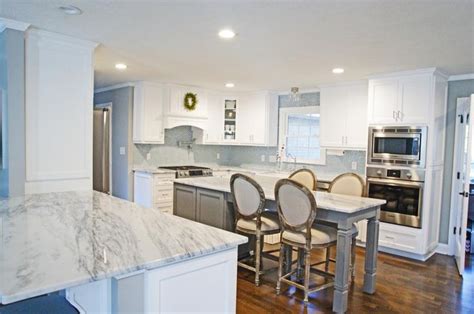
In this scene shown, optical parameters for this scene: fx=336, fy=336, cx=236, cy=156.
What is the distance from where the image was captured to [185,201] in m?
4.15

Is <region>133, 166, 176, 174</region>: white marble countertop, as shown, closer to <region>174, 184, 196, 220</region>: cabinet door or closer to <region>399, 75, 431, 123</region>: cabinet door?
<region>174, 184, 196, 220</region>: cabinet door

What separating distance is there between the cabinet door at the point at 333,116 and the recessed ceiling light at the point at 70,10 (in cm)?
387

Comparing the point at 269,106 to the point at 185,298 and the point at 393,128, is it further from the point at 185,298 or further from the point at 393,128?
the point at 185,298

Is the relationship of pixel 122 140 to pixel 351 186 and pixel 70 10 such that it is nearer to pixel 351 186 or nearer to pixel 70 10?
pixel 70 10

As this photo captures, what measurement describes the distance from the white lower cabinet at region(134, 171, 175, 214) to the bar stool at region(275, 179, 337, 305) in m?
2.96

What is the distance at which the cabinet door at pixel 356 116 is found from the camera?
5004 millimetres

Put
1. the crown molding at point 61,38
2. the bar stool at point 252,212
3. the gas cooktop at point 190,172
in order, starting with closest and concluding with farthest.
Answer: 1. the crown molding at point 61,38
2. the bar stool at point 252,212
3. the gas cooktop at point 190,172

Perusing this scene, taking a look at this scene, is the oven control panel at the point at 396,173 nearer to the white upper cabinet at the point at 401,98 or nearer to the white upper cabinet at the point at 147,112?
the white upper cabinet at the point at 401,98

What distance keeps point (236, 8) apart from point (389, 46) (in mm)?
1685

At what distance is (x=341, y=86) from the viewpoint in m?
5.22

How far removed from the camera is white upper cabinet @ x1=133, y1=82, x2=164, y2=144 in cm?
569

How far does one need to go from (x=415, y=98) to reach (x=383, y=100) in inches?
15.4

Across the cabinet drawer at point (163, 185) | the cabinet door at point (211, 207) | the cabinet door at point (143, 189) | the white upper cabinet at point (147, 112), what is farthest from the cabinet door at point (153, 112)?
the cabinet door at point (211, 207)

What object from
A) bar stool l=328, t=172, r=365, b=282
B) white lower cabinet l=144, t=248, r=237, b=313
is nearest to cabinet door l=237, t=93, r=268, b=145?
bar stool l=328, t=172, r=365, b=282
